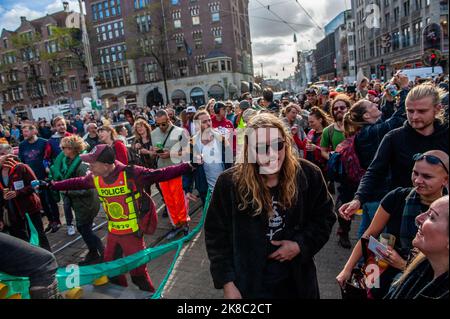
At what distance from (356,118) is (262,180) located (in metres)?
2.21

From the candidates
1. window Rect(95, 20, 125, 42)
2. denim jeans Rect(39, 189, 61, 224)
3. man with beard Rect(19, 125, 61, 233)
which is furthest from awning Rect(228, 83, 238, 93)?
denim jeans Rect(39, 189, 61, 224)

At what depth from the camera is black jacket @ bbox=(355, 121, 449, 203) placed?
2.46m

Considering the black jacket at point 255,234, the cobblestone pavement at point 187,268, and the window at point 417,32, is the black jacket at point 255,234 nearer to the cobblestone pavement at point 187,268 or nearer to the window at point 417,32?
the cobblestone pavement at point 187,268

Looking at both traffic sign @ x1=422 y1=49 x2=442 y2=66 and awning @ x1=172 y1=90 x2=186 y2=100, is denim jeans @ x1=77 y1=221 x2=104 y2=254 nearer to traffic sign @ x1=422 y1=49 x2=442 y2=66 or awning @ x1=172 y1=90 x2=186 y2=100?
traffic sign @ x1=422 y1=49 x2=442 y2=66

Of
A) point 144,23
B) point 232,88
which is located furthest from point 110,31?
point 232,88

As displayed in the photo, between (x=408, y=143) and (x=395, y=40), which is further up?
(x=395, y=40)

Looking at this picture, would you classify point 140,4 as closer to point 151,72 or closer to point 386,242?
point 151,72

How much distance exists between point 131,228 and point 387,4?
135 feet

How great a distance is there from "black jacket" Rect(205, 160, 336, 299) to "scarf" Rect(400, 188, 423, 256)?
1.72 ft

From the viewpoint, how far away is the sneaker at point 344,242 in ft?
13.8

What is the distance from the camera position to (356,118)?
353cm

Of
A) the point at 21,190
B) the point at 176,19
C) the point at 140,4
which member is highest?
the point at 140,4

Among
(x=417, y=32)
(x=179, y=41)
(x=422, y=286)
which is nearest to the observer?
(x=422, y=286)
